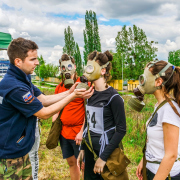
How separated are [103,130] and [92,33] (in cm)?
3571

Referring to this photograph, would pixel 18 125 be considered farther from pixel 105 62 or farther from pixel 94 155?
pixel 105 62

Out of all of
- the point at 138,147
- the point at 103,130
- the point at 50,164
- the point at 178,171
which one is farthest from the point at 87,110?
the point at 138,147

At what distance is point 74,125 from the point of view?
10.0 ft

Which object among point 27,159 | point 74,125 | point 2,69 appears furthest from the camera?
point 2,69

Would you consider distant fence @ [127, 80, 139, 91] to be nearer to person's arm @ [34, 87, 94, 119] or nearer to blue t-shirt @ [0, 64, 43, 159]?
person's arm @ [34, 87, 94, 119]

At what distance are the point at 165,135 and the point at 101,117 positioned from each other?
91 centimetres

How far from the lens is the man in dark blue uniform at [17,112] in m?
1.96

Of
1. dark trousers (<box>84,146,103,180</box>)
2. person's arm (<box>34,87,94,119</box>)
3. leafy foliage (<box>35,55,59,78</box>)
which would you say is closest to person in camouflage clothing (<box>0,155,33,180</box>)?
person's arm (<box>34,87,94,119</box>)

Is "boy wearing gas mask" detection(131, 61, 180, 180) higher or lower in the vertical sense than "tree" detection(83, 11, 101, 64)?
lower

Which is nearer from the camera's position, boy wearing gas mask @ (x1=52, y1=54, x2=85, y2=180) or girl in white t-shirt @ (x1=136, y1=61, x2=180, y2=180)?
girl in white t-shirt @ (x1=136, y1=61, x2=180, y2=180)

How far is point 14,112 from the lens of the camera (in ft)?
6.66

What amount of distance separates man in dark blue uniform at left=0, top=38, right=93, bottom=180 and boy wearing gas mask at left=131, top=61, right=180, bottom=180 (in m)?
1.19

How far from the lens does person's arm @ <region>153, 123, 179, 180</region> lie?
1.61 m

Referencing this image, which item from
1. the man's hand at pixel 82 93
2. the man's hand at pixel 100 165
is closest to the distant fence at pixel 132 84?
the man's hand at pixel 82 93
